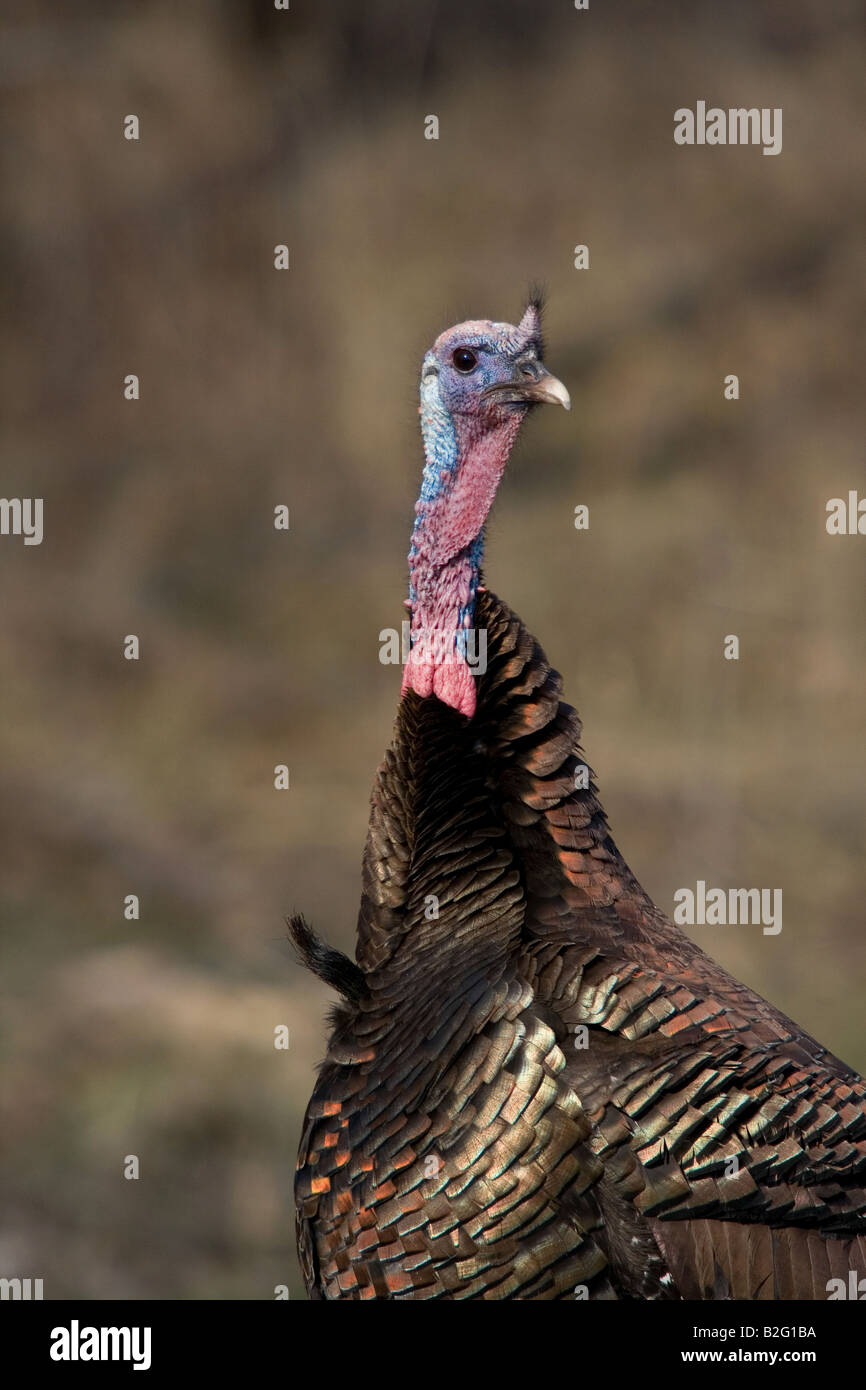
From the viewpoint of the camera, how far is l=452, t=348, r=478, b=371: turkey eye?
2900 mm

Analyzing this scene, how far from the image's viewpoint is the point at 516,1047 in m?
2.52

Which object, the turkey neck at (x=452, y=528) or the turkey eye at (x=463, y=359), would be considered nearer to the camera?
the turkey neck at (x=452, y=528)

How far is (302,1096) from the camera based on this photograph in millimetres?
5609

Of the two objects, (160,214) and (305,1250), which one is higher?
(160,214)

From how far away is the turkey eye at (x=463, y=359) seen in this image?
290 centimetres

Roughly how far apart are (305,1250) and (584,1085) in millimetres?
599

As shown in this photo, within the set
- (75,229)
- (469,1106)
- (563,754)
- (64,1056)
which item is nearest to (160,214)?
(75,229)
